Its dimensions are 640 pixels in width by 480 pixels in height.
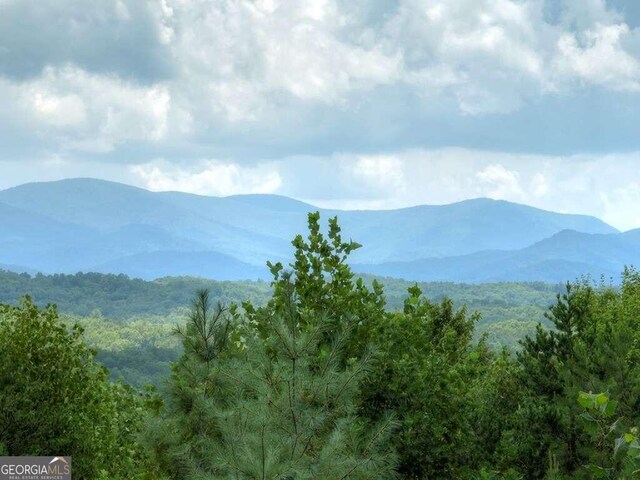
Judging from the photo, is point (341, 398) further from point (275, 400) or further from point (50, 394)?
point (50, 394)

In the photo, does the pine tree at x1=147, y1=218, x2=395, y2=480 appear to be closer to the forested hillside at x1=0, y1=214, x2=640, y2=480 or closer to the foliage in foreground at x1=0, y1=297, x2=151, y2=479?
the forested hillside at x1=0, y1=214, x2=640, y2=480

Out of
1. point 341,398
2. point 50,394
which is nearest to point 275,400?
point 341,398

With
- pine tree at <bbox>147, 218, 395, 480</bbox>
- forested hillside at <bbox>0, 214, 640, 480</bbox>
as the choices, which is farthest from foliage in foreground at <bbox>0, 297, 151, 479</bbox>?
pine tree at <bbox>147, 218, 395, 480</bbox>

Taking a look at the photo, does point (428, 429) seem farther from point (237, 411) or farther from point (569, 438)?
point (237, 411)

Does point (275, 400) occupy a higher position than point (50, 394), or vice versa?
point (275, 400)

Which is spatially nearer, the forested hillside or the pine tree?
the pine tree

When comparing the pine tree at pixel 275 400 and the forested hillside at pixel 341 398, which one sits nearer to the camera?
the pine tree at pixel 275 400

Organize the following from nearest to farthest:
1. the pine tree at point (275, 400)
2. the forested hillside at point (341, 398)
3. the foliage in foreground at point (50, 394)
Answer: the pine tree at point (275, 400), the forested hillside at point (341, 398), the foliage in foreground at point (50, 394)

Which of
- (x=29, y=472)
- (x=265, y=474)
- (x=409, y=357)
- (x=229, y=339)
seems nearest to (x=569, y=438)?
(x=409, y=357)

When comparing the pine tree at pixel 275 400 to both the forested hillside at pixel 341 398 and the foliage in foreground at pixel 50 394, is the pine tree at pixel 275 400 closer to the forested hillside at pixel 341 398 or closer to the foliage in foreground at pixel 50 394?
the forested hillside at pixel 341 398

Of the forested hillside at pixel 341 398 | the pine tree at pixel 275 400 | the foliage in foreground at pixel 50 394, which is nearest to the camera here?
the pine tree at pixel 275 400

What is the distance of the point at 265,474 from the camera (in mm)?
8688

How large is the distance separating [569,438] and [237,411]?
658cm

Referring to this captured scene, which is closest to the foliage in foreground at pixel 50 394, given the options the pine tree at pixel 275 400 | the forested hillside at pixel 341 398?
the forested hillside at pixel 341 398
